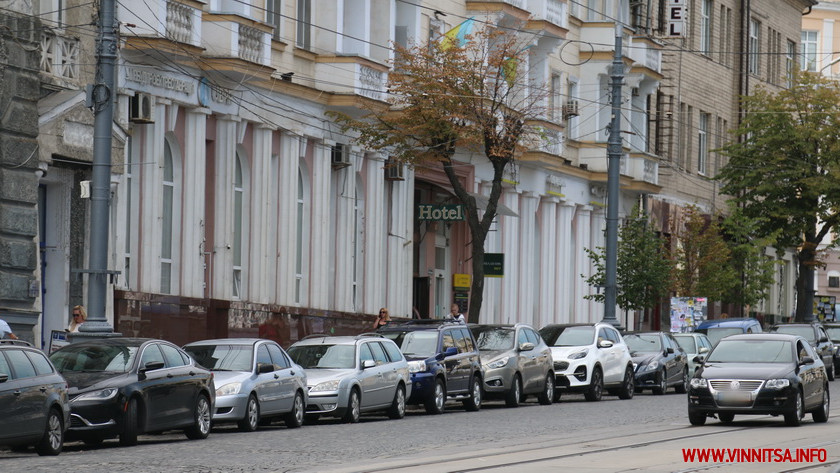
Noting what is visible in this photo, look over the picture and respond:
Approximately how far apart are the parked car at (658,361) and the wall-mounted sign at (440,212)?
5.76 meters

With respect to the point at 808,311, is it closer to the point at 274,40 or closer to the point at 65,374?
the point at 274,40

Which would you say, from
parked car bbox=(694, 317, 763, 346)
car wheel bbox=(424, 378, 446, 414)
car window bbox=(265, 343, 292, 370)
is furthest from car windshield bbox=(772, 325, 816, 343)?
car window bbox=(265, 343, 292, 370)

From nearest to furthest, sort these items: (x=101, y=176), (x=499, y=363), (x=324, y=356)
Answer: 1. (x=101, y=176)
2. (x=324, y=356)
3. (x=499, y=363)

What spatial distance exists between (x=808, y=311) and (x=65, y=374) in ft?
140

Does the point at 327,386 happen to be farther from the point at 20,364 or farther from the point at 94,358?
the point at 20,364

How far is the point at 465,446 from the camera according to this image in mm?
22578

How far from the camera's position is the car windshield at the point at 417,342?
31.9 m

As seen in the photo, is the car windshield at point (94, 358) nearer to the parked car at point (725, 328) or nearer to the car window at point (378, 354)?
the car window at point (378, 354)

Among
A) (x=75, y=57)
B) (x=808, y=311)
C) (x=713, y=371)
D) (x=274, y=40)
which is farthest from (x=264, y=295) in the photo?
(x=808, y=311)

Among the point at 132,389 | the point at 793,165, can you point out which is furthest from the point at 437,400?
the point at 793,165

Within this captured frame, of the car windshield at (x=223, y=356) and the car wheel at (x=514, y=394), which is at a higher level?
the car windshield at (x=223, y=356)

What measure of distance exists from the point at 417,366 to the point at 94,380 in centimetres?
990

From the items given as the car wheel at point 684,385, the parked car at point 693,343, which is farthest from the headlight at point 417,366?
the parked car at point 693,343

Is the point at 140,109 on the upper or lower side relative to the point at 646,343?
upper
